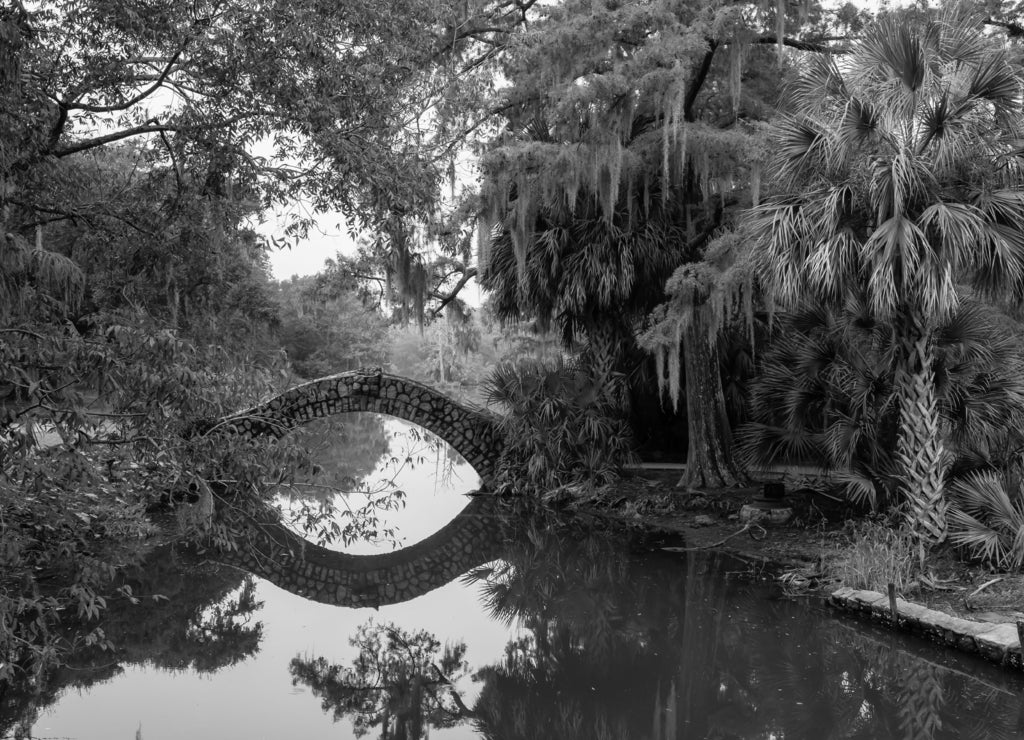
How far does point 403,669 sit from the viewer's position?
8.14 metres

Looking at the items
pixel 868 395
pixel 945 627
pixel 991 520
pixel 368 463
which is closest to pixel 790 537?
pixel 868 395

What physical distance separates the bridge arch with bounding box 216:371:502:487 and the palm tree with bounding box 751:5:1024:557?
8556mm

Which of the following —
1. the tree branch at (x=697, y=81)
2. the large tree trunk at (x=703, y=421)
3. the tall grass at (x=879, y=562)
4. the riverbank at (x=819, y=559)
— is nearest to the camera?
the riverbank at (x=819, y=559)

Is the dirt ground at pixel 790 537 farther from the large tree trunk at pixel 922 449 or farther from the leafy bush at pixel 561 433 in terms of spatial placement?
the leafy bush at pixel 561 433

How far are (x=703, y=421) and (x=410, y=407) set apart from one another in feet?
19.2

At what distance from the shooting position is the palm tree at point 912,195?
8.67 m

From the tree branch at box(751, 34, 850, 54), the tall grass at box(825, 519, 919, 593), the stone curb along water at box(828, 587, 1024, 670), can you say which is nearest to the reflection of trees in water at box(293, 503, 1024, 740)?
the stone curb along water at box(828, 587, 1024, 670)

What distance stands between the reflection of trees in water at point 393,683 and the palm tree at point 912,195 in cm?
513

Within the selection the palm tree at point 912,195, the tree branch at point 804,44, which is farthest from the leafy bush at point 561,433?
the palm tree at point 912,195

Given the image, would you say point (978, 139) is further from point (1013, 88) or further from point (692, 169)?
point (692, 169)

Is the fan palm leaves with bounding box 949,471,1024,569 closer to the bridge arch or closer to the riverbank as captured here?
the riverbank

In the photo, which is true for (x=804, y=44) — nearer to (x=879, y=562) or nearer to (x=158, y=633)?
(x=879, y=562)

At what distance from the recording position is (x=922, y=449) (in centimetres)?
931

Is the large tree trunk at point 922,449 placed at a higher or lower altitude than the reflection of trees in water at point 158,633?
higher
